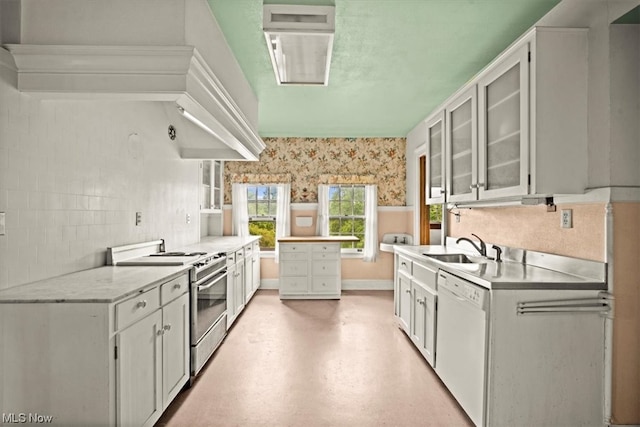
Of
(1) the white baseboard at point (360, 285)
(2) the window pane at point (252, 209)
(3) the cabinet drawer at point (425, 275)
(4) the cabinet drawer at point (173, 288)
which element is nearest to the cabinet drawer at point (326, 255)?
(1) the white baseboard at point (360, 285)

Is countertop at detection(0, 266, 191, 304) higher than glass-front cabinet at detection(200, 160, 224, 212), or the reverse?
glass-front cabinet at detection(200, 160, 224, 212)

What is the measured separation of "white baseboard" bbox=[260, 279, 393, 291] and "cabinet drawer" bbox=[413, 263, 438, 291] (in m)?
2.95

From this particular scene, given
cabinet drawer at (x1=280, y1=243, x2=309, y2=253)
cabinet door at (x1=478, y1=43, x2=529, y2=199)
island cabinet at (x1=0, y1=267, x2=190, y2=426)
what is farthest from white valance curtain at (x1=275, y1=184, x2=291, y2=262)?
island cabinet at (x1=0, y1=267, x2=190, y2=426)

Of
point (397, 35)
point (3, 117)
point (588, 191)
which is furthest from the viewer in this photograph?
point (397, 35)

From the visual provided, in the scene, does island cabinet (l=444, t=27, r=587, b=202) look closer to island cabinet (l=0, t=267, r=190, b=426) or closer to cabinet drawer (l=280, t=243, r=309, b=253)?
island cabinet (l=0, t=267, r=190, b=426)

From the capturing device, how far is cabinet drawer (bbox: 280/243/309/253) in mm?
5547

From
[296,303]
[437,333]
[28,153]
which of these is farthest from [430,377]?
[28,153]

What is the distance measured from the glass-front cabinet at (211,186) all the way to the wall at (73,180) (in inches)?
56.5

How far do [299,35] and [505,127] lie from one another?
5.11 ft

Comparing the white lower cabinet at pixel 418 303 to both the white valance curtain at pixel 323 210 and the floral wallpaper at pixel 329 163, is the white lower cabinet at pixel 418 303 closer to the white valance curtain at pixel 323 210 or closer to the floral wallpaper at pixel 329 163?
the white valance curtain at pixel 323 210

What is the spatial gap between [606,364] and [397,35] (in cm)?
256

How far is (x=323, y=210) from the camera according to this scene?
6250 mm

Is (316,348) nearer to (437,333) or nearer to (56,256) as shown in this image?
(437,333)

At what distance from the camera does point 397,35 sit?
2.74 metres
